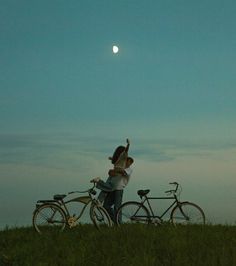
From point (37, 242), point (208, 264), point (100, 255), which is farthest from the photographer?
point (37, 242)

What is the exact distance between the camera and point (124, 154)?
19688 mm

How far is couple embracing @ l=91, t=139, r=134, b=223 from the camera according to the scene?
19672 millimetres

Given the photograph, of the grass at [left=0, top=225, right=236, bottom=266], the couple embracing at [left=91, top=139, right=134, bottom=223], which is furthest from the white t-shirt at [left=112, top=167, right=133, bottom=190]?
the grass at [left=0, top=225, right=236, bottom=266]

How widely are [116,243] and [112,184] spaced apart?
322 centimetres

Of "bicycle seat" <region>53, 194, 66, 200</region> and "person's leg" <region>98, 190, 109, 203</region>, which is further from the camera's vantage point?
"person's leg" <region>98, 190, 109, 203</region>

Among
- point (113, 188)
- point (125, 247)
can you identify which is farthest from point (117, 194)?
point (125, 247)

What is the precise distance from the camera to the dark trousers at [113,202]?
19.7m

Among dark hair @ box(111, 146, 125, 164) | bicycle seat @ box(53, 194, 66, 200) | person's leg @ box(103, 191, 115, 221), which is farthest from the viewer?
person's leg @ box(103, 191, 115, 221)

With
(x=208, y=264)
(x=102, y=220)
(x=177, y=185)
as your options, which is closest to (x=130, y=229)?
(x=102, y=220)

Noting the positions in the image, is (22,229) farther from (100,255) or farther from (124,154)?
(100,255)

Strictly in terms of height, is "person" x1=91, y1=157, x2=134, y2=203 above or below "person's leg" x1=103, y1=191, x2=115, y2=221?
above

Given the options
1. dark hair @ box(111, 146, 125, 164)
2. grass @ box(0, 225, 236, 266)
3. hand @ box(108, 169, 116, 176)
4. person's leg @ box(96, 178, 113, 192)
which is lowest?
grass @ box(0, 225, 236, 266)

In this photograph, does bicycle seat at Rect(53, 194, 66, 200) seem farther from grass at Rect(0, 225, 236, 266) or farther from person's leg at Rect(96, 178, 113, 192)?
person's leg at Rect(96, 178, 113, 192)

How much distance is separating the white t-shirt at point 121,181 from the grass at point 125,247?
1.40 meters
